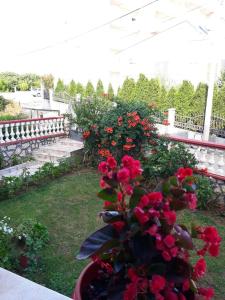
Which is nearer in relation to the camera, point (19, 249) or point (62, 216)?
point (19, 249)

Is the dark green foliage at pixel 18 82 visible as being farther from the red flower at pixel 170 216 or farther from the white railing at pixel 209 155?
the red flower at pixel 170 216

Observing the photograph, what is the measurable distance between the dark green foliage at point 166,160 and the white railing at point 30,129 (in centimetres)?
395

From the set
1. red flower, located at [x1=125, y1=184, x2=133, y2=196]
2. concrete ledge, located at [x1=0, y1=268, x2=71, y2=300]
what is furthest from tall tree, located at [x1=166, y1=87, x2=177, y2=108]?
red flower, located at [x1=125, y1=184, x2=133, y2=196]

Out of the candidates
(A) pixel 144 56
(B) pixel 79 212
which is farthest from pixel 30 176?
(A) pixel 144 56

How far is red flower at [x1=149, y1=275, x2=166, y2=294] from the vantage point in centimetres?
123

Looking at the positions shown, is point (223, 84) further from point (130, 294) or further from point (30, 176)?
point (130, 294)

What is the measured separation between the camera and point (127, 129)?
6090mm

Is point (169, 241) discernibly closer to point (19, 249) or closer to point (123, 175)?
point (123, 175)

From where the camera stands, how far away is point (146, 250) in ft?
4.34

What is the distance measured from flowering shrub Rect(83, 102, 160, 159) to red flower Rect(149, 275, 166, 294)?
15.4ft

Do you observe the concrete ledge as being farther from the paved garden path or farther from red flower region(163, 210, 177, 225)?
the paved garden path

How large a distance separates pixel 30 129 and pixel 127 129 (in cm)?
347

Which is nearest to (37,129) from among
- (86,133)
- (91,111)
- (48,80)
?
(91,111)

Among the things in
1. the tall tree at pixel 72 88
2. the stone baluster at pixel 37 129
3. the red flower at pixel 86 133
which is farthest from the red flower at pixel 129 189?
the tall tree at pixel 72 88
